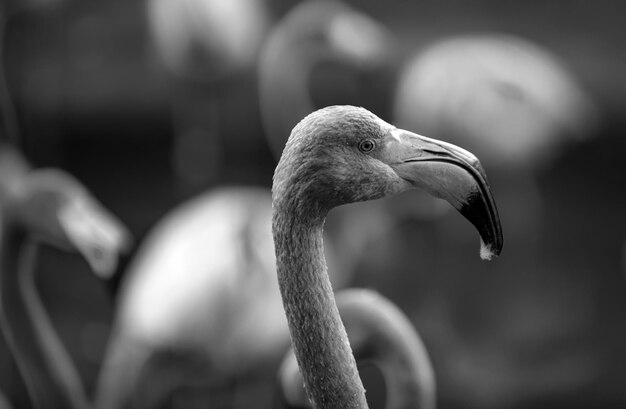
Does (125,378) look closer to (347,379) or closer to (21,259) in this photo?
(21,259)

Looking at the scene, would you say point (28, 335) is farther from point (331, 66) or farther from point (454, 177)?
point (454, 177)

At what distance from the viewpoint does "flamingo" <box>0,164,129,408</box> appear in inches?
94.8

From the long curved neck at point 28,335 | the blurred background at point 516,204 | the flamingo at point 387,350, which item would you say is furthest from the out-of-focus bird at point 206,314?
the flamingo at point 387,350

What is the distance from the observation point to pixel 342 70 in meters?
3.20

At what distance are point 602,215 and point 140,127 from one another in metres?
1.88

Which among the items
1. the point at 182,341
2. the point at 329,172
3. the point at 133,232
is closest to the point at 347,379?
the point at 329,172

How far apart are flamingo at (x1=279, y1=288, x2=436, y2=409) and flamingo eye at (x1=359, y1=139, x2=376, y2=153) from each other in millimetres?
483

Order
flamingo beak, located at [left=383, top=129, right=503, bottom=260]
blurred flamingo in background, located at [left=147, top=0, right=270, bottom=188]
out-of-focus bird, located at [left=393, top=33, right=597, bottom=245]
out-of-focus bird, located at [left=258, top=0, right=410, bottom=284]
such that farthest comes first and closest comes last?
blurred flamingo in background, located at [left=147, top=0, right=270, bottom=188], out-of-focus bird, located at [left=258, top=0, right=410, bottom=284], out-of-focus bird, located at [left=393, top=33, right=597, bottom=245], flamingo beak, located at [left=383, top=129, right=503, bottom=260]

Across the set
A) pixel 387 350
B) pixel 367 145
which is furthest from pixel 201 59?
pixel 367 145

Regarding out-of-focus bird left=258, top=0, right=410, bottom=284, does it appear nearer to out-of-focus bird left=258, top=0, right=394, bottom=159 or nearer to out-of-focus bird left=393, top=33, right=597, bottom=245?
out-of-focus bird left=258, top=0, right=394, bottom=159

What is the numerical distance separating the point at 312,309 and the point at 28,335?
1556 millimetres

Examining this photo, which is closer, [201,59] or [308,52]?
[308,52]

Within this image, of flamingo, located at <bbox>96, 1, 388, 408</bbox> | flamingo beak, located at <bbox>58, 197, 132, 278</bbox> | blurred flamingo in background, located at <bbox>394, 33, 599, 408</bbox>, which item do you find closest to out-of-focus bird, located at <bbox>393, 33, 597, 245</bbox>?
blurred flamingo in background, located at <bbox>394, 33, 599, 408</bbox>

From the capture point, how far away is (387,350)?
1.55 m
